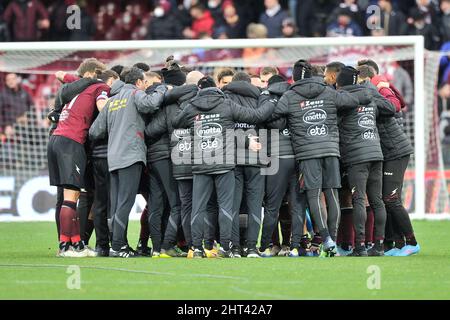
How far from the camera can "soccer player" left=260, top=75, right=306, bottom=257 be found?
46.2ft

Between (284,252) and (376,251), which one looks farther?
(284,252)

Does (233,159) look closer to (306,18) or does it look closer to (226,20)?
(226,20)

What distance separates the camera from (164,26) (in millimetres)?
26891

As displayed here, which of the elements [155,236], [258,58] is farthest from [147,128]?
[258,58]

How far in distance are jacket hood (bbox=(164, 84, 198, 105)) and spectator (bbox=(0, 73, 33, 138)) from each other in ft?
28.1

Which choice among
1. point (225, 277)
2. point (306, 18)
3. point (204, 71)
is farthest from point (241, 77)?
point (306, 18)

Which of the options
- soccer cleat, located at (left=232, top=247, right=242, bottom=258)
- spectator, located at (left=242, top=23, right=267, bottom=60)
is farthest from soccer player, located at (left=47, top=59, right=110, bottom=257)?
spectator, located at (left=242, top=23, right=267, bottom=60)

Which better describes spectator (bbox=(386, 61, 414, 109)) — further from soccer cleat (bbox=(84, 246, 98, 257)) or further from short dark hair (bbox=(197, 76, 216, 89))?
soccer cleat (bbox=(84, 246, 98, 257))

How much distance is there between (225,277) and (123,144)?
308 cm

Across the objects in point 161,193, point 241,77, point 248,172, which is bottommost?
point 161,193

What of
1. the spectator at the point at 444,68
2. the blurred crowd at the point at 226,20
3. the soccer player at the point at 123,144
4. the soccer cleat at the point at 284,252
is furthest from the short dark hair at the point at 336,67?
the spectator at the point at 444,68

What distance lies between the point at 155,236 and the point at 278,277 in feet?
10.1

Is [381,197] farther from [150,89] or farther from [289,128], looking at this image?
[150,89]

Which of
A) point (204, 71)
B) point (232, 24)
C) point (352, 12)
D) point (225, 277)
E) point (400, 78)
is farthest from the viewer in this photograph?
point (232, 24)
